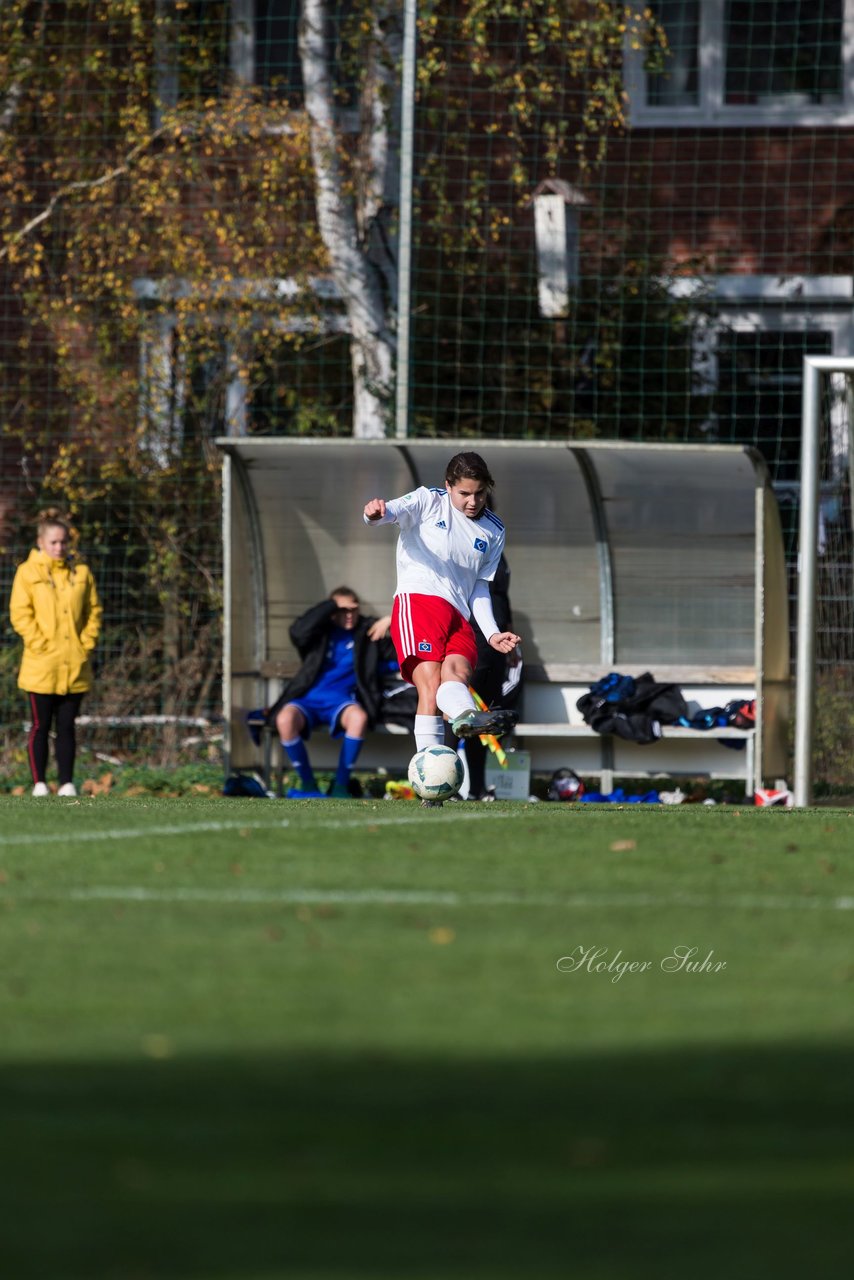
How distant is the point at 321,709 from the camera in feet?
41.7

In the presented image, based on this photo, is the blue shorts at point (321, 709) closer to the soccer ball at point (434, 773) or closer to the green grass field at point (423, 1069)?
the soccer ball at point (434, 773)

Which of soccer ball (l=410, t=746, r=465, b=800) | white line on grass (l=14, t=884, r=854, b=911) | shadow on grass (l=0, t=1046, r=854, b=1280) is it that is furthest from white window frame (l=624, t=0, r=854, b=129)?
shadow on grass (l=0, t=1046, r=854, b=1280)

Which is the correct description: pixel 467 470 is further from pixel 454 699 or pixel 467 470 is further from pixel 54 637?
pixel 54 637

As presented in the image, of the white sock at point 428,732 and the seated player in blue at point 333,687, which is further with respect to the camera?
the seated player in blue at point 333,687

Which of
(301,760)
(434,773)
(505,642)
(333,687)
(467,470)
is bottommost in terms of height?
(301,760)

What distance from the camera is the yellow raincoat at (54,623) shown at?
11898 millimetres

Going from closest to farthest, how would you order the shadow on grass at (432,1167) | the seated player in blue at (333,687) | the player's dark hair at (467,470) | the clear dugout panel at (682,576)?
1. the shadow on grass at (432,1167)
2. the player's dark hair at (467,470)
3. the seated player in blue at (333,687)
4. the clear dugout panel at (682,576)

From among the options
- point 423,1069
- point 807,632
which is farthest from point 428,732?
point 423,1069

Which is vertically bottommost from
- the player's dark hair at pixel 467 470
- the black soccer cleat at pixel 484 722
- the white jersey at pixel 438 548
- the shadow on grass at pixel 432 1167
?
the shadow on grass at pixel 432 1167

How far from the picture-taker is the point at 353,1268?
2.26 m

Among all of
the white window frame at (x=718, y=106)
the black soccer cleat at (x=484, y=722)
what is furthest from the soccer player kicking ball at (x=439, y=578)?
the white window frame at (x=718, y=106)

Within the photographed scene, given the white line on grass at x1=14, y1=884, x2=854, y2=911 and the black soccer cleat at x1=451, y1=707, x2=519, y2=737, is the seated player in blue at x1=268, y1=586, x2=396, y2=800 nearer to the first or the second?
the black soccer cleat at x1=451, y1=707, x2=519, y2=737

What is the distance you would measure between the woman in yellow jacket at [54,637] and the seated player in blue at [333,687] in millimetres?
1337

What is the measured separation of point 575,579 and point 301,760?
226cm
